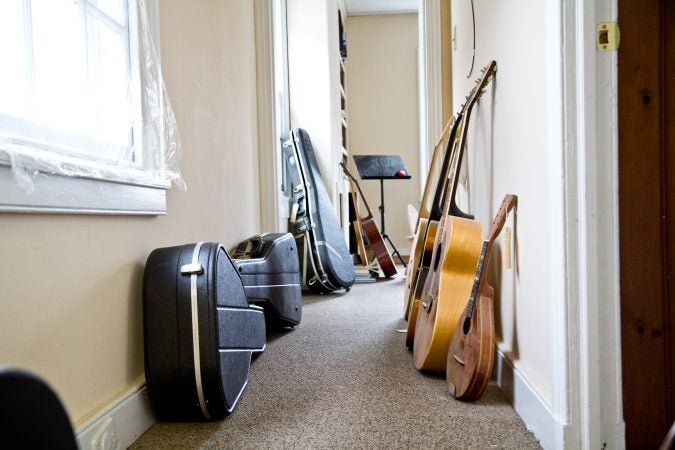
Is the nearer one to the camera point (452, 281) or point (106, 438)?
point (106, 438)

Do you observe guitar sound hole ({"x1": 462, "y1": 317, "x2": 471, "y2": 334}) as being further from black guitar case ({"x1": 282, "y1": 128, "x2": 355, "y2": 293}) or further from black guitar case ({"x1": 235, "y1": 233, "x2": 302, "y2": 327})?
black guitar case ({"x1": 282, "y1": 128, "x2": 355, "y2": 293})

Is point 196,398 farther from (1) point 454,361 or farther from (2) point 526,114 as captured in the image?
(2) point 526,114

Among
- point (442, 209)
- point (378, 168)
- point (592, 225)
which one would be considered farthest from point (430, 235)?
point (378, 168)

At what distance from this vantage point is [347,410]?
120 centimetres

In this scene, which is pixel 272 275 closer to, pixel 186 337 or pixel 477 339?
pixel 186 337

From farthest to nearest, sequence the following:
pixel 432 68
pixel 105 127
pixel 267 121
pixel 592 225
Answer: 1. pixel 267 121
2. pixel 432 68
3. pixel 105 127
4. pixel 592 225

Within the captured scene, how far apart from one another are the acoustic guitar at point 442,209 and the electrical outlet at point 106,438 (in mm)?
1082

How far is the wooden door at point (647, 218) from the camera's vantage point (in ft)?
2.87

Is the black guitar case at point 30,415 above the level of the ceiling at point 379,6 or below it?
below

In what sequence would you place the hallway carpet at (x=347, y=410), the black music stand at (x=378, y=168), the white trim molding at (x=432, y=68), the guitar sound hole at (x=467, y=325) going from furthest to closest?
1. the black music stand at (x=378, y=168)
2. the white trim molding at (x=432, y=68)
3. the guitar sound hole at (x=467, y=325)
4. the hallway carpet at (x=347, y=410)

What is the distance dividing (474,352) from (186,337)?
2.48ft

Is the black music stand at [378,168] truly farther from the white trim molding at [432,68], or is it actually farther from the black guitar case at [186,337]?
the black guitar case at [186,337]

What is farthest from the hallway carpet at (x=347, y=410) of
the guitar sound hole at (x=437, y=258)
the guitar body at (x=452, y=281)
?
the guitar sound hole at (x=437, y=258)

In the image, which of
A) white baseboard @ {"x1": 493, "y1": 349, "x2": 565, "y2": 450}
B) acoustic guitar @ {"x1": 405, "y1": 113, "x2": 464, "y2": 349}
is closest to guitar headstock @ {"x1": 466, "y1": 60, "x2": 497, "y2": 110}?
acoustic guitar @ {"x1": 405, "y1": 113, "x2": 464, "y2": 349}
